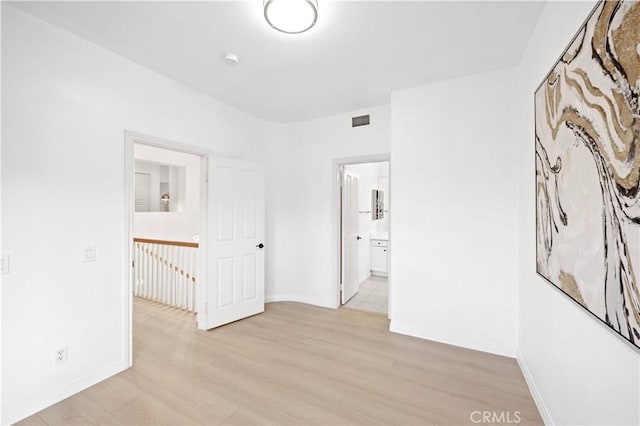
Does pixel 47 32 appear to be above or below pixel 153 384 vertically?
above

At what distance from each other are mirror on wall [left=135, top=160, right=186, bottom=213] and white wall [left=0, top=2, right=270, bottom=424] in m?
3.88

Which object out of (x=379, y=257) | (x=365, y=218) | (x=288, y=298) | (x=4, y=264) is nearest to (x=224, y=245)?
(x=288, y=298)

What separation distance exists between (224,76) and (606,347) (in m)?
3.28

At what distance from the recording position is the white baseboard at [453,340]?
8.30 ft

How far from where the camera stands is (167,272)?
3988mm

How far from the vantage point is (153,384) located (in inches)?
83.1

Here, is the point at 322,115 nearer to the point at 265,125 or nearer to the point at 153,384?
the point at 265,125

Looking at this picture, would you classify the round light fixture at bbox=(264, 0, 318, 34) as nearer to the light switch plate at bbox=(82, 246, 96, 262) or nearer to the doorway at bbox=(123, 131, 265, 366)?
the doorway at bbox=(123, 131, 265, 366)

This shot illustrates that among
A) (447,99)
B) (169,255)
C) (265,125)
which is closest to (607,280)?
(447,99)

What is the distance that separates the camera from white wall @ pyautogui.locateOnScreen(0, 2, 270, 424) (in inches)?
69.0

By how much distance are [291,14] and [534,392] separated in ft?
10.2

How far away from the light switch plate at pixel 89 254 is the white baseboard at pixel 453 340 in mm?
2925

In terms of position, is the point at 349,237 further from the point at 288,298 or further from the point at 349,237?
the point at 288,298

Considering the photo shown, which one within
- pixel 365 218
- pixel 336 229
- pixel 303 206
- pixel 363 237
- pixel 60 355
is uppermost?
pixel 303 206
